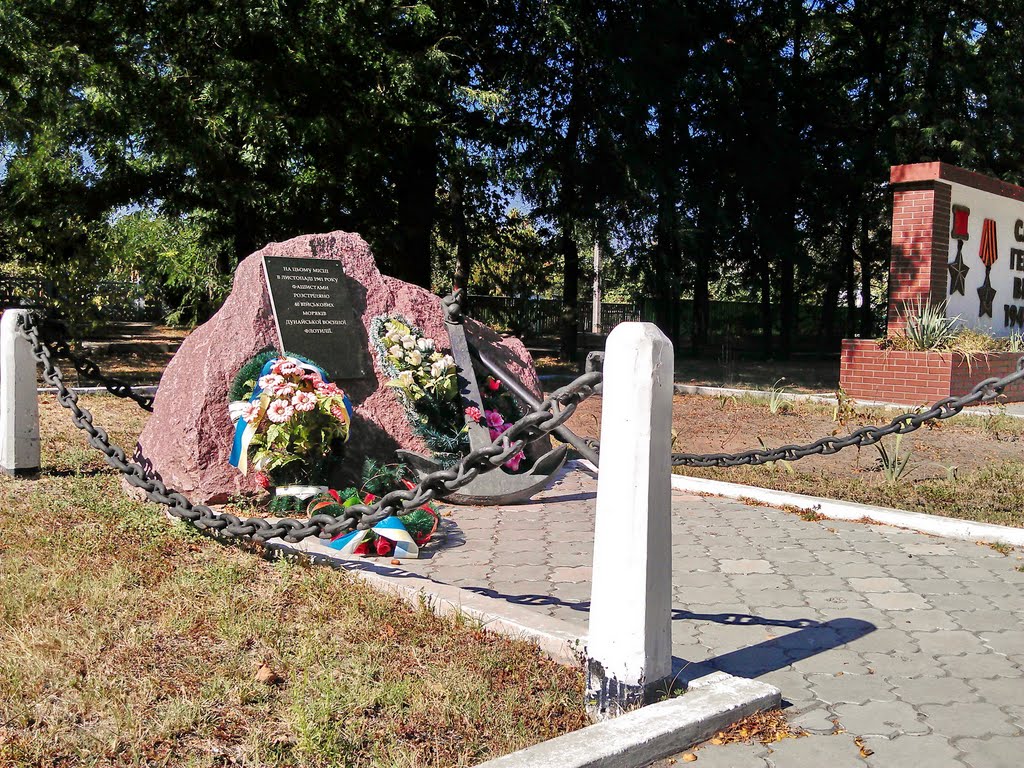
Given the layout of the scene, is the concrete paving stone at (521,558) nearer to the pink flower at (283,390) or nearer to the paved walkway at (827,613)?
the paved walkway at (827,613)

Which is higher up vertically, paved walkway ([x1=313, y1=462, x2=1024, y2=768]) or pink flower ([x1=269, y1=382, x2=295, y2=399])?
pink flower ([x1=269, y1=382, x2=295, y2=399])

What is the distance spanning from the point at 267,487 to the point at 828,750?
4.10 meters

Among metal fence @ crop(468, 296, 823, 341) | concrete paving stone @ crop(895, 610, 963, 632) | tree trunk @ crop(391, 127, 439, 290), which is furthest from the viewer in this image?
metal fence @ crop(468, 296, 823, 341)

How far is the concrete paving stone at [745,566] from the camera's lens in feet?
16.3

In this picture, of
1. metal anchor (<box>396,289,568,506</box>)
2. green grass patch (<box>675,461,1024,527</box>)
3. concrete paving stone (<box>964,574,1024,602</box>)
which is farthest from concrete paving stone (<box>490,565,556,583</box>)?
green grass patch (<box>675,461,1024,527</box>)

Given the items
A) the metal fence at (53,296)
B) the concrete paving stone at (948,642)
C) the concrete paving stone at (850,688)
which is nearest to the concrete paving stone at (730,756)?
the concrete paving stone at (850,688)

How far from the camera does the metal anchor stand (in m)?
6.34

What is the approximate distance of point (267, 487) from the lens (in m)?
5.99

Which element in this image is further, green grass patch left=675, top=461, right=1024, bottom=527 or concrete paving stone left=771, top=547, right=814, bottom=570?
green grass patch left=675, top=461, right=1024, bottom=527

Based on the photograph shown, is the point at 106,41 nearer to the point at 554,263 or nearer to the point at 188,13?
the point at 188,13

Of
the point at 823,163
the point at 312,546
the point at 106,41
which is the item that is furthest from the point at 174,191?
the point at 823,163

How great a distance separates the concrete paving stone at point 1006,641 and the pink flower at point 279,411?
3.96 metres

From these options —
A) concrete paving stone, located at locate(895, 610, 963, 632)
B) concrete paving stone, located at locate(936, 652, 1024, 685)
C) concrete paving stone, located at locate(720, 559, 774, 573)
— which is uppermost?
concrete paving stone, located at locate(720, 559, 774, 573)

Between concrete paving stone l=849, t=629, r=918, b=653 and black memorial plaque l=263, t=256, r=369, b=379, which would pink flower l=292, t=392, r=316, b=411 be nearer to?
black memorial plaque l=263, t=256, r=369, b=379
